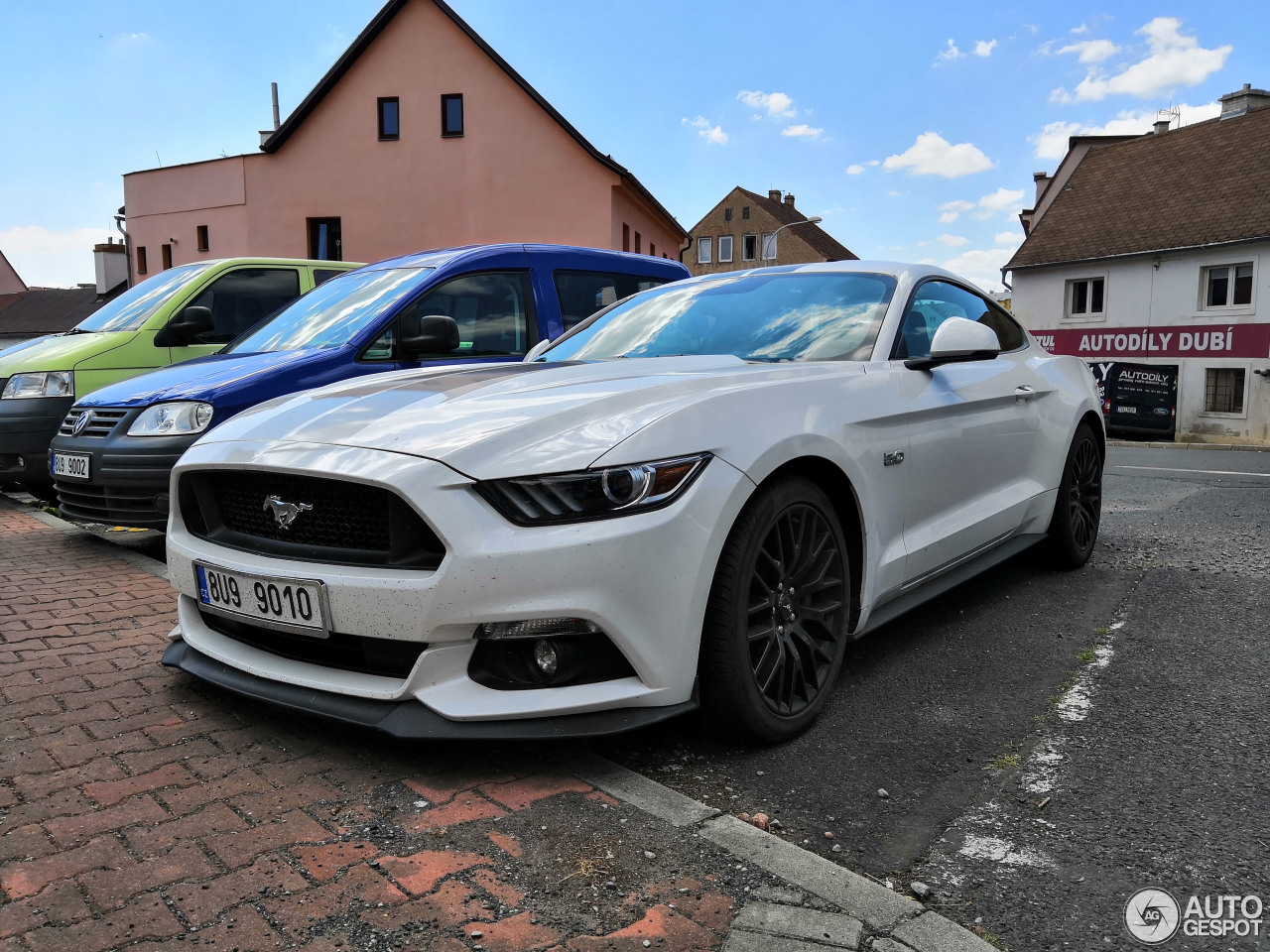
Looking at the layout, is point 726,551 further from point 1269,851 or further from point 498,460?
point 1269,851

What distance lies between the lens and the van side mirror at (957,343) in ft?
11.7

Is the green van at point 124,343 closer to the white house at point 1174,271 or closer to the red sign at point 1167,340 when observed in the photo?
the red sign at point 1167,340

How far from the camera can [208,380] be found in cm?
516

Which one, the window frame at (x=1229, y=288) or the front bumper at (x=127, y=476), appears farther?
the window frame at (x=1229, y=288)

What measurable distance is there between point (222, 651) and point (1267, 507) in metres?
7.59

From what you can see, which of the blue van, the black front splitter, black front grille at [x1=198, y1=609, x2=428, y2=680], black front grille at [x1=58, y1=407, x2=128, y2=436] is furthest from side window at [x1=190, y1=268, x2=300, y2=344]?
the black front splitter

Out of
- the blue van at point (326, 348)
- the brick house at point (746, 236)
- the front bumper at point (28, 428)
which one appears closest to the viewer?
the blue van at point (326, 348)

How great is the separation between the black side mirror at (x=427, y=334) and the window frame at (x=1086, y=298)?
30369 mm

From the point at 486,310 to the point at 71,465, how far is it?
236 centimetres

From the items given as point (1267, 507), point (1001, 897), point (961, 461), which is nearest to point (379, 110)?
point (1267, 507)

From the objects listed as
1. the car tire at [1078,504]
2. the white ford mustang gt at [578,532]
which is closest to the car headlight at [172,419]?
the white ford mustang gt at [578,532]

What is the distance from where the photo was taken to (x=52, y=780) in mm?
2615

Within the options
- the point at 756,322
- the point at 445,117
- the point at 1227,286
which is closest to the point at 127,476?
the point at 756,322

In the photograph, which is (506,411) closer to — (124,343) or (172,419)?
(172,419)
